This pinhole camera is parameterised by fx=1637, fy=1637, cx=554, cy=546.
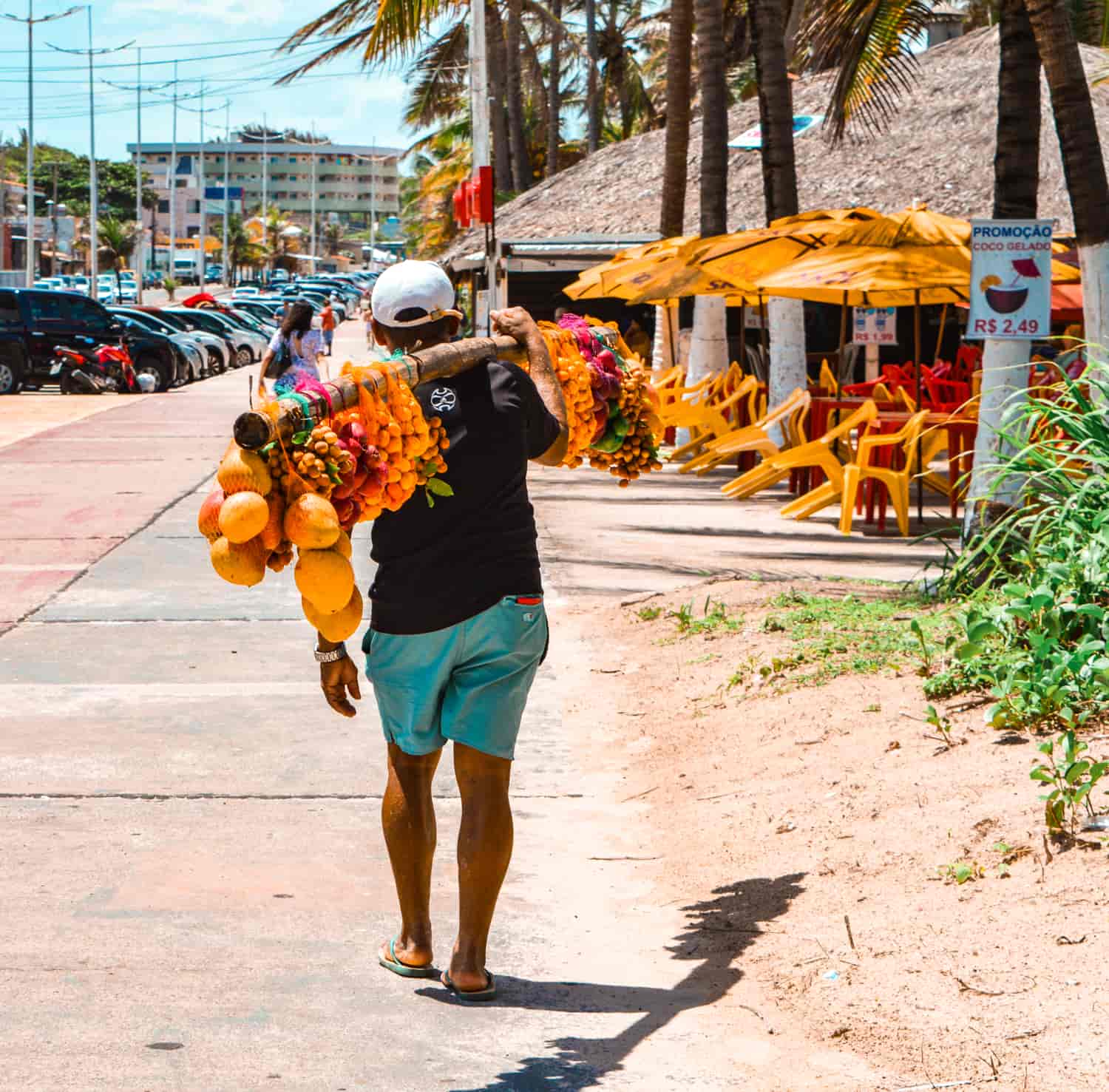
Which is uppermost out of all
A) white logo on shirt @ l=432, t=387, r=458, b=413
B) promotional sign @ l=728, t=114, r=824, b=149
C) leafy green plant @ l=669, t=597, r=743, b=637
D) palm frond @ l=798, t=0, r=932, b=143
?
promotional sign @ l=728, t=114, r=824, b=149

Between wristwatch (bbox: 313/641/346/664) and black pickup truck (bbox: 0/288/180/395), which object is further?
black pickup truck (bbox: 0/288/180/395)

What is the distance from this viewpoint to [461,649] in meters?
4.10

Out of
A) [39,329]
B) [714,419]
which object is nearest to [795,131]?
[714,419]

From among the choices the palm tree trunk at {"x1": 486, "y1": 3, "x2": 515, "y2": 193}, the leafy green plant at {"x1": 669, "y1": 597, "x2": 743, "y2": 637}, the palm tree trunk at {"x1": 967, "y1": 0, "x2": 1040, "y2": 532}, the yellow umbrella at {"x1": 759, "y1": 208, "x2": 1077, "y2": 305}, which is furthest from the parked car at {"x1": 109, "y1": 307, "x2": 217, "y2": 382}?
the leafy green plant at {"x1": 669, "y1": 597, "x2": 743, "y2": 637}

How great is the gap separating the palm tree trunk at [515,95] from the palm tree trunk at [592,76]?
6.16 ft

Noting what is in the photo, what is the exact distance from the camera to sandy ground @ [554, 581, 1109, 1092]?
3754mm

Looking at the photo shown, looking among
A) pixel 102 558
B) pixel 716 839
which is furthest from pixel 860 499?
pixel 716 839

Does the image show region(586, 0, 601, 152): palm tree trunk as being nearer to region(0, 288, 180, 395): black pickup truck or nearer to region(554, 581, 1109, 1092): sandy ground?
region(0, 288, 180, 395): black pickup truck

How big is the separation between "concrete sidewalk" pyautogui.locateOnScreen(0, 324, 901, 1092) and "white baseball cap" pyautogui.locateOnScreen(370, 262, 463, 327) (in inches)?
67.8

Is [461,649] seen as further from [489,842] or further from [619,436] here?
[619,436]

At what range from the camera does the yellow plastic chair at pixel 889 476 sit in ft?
40.4

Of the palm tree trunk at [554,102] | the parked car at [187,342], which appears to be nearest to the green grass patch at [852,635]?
the parked car at [187,342]

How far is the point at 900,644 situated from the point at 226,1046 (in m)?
3.84

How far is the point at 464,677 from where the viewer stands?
414 centimetres
